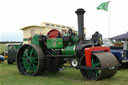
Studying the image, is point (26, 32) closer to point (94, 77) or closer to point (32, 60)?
point (32, 60)

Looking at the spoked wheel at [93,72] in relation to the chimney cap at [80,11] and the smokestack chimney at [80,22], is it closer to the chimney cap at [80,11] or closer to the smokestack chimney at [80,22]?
the smokestack chimney at [80,22]

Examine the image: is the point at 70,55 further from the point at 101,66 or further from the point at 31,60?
the point at 31,60

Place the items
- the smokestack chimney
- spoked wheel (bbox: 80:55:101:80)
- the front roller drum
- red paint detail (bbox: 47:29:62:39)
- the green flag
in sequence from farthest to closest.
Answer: the green flag → red paint detail (bbox: 47:29:62:39) → the smokestack chimney → spoked wheel (bbox: 80:55:101:80) → the front roller drum

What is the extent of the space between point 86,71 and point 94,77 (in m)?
0.42

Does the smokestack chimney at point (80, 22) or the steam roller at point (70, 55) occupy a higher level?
the smokestack chimney at point (80, 22)

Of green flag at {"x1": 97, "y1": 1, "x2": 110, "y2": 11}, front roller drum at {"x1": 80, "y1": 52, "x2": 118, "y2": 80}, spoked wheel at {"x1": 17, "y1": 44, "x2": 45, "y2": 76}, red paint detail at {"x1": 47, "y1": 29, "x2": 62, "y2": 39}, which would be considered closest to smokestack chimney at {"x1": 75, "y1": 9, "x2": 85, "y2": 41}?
front roller drum at {"x1": 80, "y1": 52, "x2": 118, "y2": 80}

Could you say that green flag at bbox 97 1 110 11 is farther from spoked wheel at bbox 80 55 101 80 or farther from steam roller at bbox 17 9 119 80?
spoked wheel at bbox 80 55 101 80

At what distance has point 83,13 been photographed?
704 centimetres

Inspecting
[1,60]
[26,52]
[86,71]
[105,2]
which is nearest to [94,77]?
[86,71]

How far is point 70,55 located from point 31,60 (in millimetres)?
1756

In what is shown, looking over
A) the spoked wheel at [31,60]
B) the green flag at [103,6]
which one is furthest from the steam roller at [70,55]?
the green flag at [103,6]

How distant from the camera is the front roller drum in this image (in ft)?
20.0

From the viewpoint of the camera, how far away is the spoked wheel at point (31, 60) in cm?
750

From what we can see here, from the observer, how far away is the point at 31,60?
7879 millimetres
